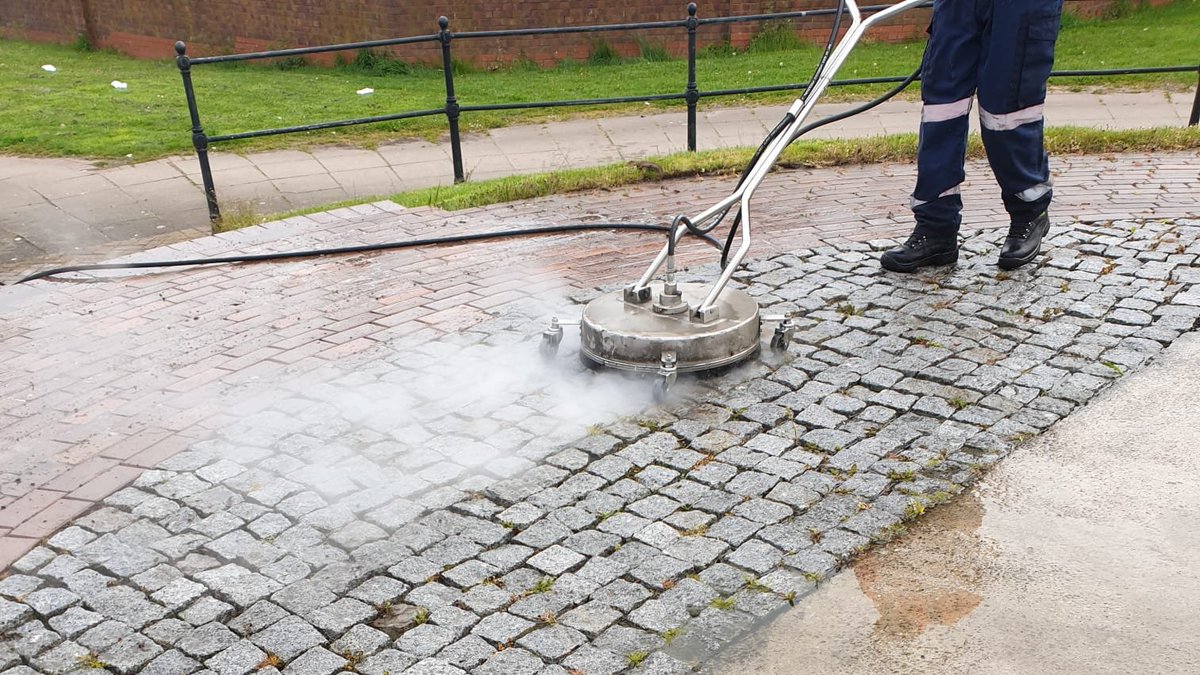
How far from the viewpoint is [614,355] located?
14.9 feet

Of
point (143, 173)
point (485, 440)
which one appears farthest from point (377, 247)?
point (143, 173)

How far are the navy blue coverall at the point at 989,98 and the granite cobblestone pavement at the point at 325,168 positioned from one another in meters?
3.40

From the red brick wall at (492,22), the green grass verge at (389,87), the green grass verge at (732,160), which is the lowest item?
the green grass verge at (732,160)

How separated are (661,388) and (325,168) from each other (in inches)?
217

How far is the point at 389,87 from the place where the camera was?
12328 mm

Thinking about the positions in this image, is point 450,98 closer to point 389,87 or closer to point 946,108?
point 946,108

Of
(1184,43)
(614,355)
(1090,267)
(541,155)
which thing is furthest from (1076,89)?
(614,355)

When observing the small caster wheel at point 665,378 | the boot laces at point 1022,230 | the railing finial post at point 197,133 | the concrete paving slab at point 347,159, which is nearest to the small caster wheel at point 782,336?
the small caster wheel at point 665,378

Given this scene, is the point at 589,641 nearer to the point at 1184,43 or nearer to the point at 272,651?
the point at 272,651

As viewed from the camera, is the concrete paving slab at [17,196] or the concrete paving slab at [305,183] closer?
the concrete paving slab at [17,196]

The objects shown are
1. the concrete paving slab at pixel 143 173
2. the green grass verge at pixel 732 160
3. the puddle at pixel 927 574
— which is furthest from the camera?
the concrete paving slab at pixel 143 173

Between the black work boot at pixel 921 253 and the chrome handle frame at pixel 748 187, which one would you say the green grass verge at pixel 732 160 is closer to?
the black work boot at pixel 921 253

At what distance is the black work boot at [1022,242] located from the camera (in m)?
5.56

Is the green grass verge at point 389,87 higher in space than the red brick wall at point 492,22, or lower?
lower
